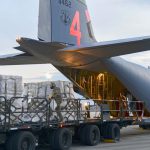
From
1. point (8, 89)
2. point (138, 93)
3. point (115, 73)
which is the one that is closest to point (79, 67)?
point (115, 73)

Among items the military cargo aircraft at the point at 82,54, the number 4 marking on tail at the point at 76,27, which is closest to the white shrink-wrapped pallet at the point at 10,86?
the military cargo aircraft at the point at 82,54

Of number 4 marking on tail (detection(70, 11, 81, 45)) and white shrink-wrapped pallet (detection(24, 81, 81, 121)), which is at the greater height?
number 4 marking on tail (detection(70, 11, 81, 45))

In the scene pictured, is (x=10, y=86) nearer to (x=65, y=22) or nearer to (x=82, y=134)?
(x=82, y=134)

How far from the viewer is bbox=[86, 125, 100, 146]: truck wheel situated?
14633mm

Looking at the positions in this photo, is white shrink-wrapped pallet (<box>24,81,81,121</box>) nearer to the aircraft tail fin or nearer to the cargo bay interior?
the aircraft tail fin

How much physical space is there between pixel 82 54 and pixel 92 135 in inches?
145

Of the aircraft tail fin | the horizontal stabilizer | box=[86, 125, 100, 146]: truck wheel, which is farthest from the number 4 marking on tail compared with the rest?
box=[86, 125, 100, 146]: truck wheel

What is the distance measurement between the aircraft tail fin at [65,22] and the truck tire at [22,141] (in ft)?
16.3

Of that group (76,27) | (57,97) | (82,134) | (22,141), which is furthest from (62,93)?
(76,27)

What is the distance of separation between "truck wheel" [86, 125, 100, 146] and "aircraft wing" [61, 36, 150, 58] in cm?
315

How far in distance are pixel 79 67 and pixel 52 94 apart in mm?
4860

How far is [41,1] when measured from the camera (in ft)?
52.6

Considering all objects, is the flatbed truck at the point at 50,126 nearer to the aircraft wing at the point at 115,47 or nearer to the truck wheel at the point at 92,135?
the truck wheel at the point at 92,135

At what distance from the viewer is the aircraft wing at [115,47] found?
14.3 meters
